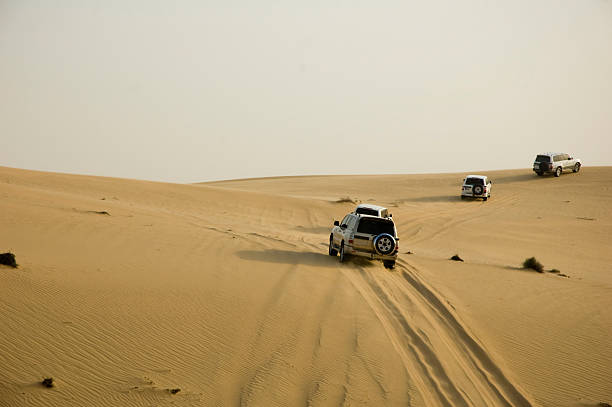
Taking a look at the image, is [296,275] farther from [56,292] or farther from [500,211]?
[500,211]

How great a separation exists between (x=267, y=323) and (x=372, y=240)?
653 cm

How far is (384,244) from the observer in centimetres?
1555

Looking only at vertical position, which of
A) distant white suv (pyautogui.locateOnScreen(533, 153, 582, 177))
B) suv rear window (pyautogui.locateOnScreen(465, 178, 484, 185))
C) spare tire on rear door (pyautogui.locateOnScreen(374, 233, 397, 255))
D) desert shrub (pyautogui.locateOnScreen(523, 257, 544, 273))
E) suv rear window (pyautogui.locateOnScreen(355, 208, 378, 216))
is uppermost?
distant white suv (pyautogui.locateOnScreen(533, 153, 582, 177))

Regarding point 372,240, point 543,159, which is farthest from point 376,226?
point 543,159

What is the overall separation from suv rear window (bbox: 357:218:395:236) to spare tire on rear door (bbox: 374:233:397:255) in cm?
50

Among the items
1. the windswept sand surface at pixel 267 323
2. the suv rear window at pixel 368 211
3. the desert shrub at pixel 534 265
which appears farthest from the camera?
the suv rear window at pixel 368 211

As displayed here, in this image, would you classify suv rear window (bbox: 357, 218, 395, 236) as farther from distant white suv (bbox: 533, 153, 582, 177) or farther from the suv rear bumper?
distant white suv (bbox: 533, 153, 582, 177)

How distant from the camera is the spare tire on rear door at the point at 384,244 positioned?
50.9 feet

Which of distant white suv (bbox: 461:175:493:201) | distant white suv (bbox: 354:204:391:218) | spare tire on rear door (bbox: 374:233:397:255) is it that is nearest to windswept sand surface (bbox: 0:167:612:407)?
spare tire on rear door (bbox: 374:233:397:255)

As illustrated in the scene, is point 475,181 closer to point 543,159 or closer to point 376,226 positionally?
point 543,159

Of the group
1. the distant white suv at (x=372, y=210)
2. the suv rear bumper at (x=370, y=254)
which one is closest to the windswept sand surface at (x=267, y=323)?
the suv rear bumper at (x=370, y=254)

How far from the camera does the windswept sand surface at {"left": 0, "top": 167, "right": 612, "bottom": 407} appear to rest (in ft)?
24.4

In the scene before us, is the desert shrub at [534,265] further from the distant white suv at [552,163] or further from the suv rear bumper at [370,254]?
the distant white suv at [552,163]

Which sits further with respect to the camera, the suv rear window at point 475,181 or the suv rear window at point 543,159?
the suv rear window at point 543,159
